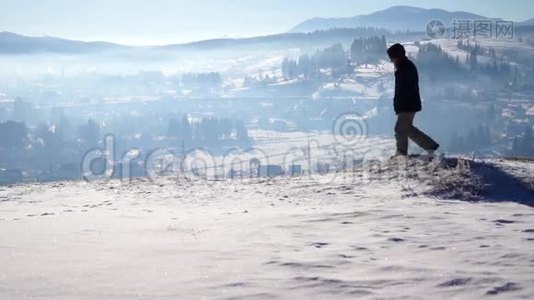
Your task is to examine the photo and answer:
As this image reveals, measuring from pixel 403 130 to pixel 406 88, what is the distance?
44.4 inches

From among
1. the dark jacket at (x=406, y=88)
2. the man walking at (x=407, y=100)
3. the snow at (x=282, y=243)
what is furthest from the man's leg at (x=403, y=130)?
the snow at (x=282, y=243)

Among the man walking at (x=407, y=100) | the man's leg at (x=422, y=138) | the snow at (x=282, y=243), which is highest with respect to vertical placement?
the man walking at (x=407, y=100)

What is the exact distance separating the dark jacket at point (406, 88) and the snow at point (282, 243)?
1870 mm

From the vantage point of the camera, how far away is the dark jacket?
12375 mm

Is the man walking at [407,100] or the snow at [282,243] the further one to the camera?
the man walking at [407,100]

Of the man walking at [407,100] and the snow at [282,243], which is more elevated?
the man walking at [407,100]

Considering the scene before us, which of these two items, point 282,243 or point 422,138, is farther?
point 422,138

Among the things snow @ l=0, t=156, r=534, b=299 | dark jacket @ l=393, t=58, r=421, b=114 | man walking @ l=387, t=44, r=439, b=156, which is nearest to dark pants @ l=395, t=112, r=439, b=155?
man walking @ l=387, t=44, r=439, b=156

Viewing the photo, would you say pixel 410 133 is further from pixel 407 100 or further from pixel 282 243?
pixel 282 243

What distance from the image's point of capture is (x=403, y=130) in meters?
12.5

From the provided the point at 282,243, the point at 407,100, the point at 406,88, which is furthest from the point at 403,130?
the point at 282,243

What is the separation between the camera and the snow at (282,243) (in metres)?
4.73

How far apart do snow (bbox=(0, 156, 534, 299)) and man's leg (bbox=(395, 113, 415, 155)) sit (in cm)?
127

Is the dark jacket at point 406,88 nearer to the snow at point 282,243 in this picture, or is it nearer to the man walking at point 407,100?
the man walking at point 407,100
